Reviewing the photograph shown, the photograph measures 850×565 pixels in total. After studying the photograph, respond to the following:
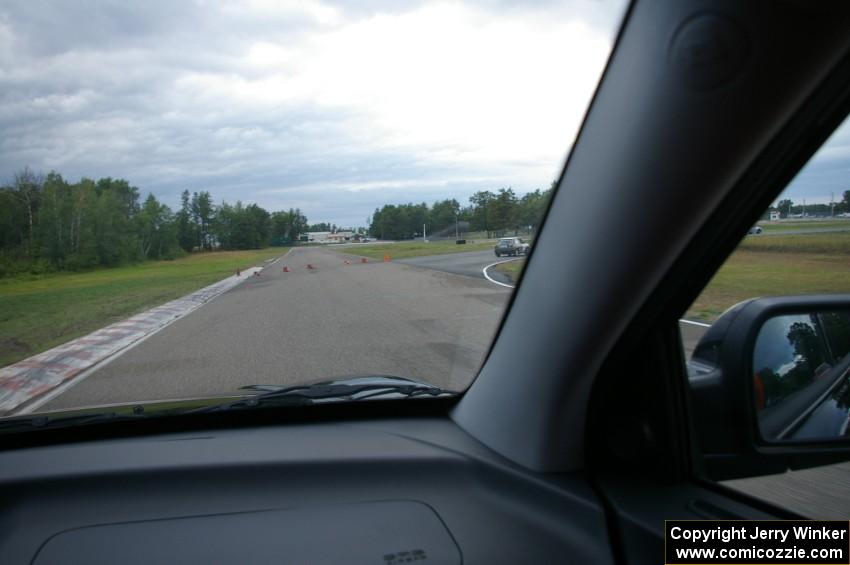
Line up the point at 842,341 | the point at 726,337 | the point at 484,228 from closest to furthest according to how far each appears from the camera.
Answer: the point at 842,341
the point at 726,337
the point at 484,228

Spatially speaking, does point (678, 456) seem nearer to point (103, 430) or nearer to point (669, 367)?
point (669, 367)

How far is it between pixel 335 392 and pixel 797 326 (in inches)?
90.7

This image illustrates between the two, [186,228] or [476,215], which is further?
[186,228]

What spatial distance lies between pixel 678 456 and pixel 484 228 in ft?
7.05

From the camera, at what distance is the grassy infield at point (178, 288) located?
1.95 metres

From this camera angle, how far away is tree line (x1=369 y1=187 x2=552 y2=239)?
8.75 feet

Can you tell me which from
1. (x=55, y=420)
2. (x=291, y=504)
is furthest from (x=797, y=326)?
(x=55, y=420)

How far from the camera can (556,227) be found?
2.26 meters

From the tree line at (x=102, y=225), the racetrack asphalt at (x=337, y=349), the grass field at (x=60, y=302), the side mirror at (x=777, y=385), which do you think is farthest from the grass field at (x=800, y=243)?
the grass field at (x=60, y=302)

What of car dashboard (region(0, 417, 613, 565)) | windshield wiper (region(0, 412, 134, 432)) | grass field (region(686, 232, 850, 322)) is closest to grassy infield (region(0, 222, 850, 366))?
grass field (region(686, 232, 850, 322))

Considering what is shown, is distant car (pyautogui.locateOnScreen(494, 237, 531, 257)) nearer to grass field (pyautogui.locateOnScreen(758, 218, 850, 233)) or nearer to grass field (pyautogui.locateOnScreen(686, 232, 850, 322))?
grass field (pyautogui.locateOnScreen(686, 232, 850, 322))

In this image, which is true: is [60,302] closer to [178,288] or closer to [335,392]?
[335,392]

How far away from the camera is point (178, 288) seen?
16531 millimetres

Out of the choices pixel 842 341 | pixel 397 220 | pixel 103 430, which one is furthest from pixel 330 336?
pixel 842 341
